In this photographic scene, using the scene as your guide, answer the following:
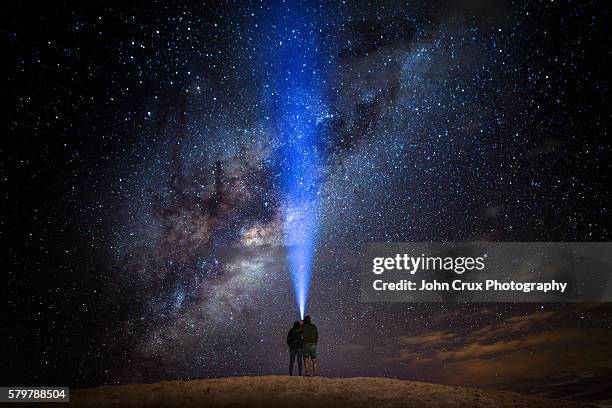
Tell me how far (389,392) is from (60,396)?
9.03 meters

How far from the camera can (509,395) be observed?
14406mm

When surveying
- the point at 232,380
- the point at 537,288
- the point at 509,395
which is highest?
the point at 537,288

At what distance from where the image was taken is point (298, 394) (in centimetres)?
1223

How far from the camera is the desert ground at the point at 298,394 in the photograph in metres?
11.7

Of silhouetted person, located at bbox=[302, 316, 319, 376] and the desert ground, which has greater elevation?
silhouetted person, located at bbox=[302, 316, 319, 376]

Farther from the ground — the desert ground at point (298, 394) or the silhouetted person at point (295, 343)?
the silhouetted person at point (295, 343)

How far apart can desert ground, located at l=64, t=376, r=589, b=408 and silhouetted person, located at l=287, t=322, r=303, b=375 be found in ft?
4.65

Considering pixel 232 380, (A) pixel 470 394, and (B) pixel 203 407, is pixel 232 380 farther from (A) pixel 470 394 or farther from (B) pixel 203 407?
(A) pixel 470 394

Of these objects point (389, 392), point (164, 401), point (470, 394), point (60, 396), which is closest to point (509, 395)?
point (470, 394)

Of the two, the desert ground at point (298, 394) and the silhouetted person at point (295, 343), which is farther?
the silhouetted person at point (295, 343)

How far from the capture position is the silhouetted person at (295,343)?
1578cm

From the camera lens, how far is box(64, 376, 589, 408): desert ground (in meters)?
11.7

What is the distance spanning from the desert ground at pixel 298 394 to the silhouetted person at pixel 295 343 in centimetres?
142

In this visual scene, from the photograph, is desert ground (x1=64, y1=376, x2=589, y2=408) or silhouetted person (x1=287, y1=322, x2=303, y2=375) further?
silhouetted person (x1=287, y1=322, x2=303, y2=375)
